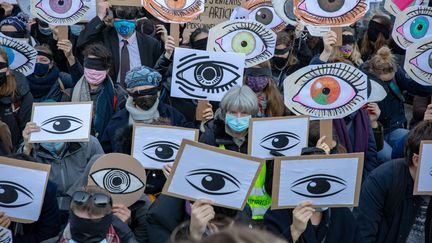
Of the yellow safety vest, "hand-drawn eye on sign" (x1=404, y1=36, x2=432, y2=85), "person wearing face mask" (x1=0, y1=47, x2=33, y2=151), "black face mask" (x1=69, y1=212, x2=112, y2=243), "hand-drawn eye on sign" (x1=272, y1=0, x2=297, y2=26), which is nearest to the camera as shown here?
"black face mask" (x1=69, y1=212, x2=112, y2=243)

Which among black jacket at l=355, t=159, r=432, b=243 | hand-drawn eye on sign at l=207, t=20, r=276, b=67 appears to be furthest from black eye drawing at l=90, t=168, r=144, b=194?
hand-drawn eye on sign at l=207, t=20, r=276, b=67

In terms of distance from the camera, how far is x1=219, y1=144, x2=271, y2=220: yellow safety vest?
4809 millimetres

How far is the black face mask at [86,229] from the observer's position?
12.8ft

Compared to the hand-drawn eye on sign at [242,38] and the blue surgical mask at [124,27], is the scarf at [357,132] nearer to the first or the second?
the hand-drawn eye on sign at [242,38]

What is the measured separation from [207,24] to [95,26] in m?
1.45

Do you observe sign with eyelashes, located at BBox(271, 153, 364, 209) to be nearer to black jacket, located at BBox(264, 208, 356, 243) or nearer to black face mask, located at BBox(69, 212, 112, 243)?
black jacket, located at BBox(264, 208, 356, 243)

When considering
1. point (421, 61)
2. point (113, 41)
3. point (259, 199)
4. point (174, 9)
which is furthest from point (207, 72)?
point (259, 199)

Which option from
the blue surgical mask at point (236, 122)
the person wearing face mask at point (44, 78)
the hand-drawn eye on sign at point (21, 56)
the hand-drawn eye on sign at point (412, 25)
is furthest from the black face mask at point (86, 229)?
the hand-drawn eye on sign at point (412, 25)

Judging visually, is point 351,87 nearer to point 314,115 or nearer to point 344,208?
point 314,115

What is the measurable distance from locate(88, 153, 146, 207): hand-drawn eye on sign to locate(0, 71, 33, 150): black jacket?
1.89 meters

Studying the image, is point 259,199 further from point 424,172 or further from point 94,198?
point 94,198

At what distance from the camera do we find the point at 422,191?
4.54 meters

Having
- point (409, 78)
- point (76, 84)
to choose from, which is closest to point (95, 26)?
point (76, 84)

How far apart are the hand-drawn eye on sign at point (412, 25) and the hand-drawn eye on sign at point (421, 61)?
0.90 m
